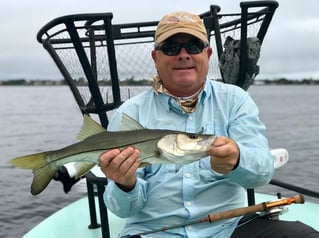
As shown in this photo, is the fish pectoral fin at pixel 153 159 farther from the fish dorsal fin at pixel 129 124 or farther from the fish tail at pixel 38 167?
the fish tail at pixel 38 167

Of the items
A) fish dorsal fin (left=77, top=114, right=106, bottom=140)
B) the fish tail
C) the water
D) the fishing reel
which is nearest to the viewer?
the fish tail

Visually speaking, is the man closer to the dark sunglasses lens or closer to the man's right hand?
the dark sunglasses lens

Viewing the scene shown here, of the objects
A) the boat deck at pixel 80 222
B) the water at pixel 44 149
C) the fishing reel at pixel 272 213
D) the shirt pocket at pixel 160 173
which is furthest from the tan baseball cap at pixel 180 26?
the water at pixel 44 149

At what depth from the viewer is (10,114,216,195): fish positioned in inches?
108

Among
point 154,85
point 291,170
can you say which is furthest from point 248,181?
point 291,170

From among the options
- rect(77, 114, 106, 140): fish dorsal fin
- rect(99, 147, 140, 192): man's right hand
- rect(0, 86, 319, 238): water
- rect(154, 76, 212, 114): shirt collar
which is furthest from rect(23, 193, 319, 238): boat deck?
rect(0, 86, 319, 238): water

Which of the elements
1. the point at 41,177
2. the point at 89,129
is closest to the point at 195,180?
the point at 89,129

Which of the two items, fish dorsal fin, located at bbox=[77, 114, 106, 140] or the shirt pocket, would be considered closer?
fish dorsal fin, located at bbox=[77, 114, 106, 140]

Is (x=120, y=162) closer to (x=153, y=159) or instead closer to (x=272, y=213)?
(x=153, y=159)

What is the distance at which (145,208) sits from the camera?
11.3 ft

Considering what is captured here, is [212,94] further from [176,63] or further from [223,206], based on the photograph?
[223,206]

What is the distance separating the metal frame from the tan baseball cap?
4.14ft

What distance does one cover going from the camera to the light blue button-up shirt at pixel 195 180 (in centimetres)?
332

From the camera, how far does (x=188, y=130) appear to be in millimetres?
3428
